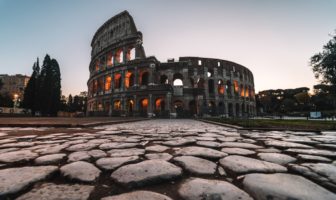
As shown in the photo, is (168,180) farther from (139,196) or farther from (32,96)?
(32,96)

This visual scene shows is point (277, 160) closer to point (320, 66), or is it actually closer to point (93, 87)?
point (320, 66)

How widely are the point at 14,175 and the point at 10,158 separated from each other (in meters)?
0.65

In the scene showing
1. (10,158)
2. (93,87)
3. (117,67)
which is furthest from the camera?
(93,87)

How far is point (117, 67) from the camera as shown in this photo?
939 inches

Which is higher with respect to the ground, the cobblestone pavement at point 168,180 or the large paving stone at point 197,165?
the cobblestone pavement at point 168,180

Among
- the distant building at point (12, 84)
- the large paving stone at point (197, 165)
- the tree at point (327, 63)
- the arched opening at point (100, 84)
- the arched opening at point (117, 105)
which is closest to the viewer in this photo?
the large paving stone at point (197, 165)

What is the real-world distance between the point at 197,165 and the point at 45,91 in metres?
36.3

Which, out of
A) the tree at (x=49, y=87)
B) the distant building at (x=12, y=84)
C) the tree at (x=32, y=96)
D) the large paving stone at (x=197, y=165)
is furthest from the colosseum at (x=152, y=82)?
the distant building at (x=12, y=84)

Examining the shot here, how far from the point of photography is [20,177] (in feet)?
3.44

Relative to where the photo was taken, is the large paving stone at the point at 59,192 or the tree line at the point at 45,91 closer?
the large paving stone at the point at 59,192

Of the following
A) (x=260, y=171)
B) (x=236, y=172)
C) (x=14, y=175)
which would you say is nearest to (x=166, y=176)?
(x=236, y=172)

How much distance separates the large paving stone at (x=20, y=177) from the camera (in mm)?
879

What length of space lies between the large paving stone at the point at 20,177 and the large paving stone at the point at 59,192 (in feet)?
0.31

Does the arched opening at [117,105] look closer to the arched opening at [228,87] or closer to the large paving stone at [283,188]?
the arched opening at [228,87]
